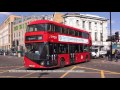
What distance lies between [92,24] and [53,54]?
139ft

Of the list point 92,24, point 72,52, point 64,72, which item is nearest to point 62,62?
point 72,52

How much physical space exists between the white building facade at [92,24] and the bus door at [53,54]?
3849cm

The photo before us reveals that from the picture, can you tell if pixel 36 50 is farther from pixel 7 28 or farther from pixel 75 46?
pixel 7 28

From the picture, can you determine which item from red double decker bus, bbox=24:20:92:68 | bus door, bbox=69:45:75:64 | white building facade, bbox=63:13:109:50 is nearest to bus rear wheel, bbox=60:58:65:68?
red double decker bus, bbox=24:20:92:68

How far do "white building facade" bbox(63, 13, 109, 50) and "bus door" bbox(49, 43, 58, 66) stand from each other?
126 ft

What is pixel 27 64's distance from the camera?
19.8m

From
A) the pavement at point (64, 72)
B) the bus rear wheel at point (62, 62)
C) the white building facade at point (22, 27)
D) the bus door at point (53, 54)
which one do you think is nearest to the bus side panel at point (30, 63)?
the pavement at point (64, 72)

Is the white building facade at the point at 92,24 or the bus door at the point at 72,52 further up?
the white building facade at the point at 92,24

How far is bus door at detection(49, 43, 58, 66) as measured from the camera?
64.4 feet

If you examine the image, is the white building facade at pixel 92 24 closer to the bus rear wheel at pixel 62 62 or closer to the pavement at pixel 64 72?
the bus rear wheel at pixel 62 62

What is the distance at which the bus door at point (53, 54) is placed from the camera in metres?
19.6
